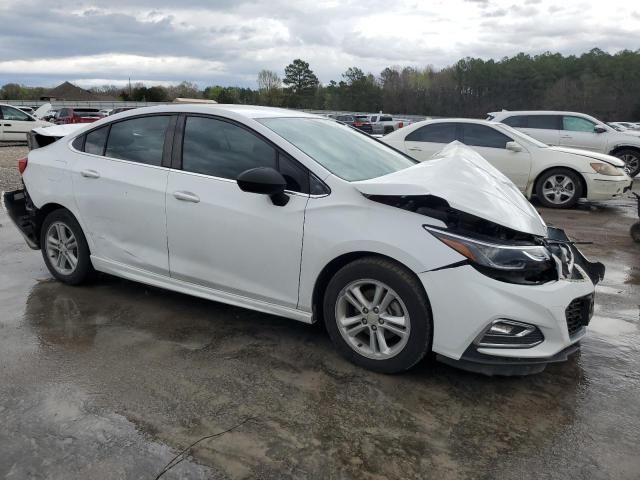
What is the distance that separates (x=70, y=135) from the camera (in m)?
4.80

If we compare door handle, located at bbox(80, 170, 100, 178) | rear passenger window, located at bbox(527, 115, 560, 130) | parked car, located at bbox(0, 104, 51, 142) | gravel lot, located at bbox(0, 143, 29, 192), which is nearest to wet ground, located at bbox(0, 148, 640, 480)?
door handle, located at bbox(80, 170, 100, 178)

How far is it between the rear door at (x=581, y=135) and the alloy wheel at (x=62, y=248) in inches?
453

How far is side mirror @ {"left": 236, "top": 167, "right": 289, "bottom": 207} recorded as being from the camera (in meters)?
3.35

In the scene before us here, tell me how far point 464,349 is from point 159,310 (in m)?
2.51

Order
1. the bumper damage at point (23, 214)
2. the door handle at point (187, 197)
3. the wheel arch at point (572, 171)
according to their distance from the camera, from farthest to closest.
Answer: the wheel arch at point (572, 171) → the bumper damage at point (23, 214) → the door handle at point (187, 197)

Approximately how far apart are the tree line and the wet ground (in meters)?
52.6

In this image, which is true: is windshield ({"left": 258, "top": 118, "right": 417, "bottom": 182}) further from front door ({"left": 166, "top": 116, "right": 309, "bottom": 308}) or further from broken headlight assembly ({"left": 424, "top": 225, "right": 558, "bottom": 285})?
broken headlight assembly ({"left": 424, "top": 225, "right": 558, "bottom": 285})

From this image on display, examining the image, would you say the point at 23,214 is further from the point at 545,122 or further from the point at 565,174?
the point at 545,122

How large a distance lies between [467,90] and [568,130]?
229 ft

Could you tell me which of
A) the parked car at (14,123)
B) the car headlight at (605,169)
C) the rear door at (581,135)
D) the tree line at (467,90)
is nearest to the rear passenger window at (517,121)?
the rear door at (581,135)

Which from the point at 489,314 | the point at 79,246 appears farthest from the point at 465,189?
the point at 79,246

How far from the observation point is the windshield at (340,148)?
368cm

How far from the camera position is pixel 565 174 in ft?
30.3

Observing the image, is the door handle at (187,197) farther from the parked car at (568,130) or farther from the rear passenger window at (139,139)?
the parked car at (568,130)
